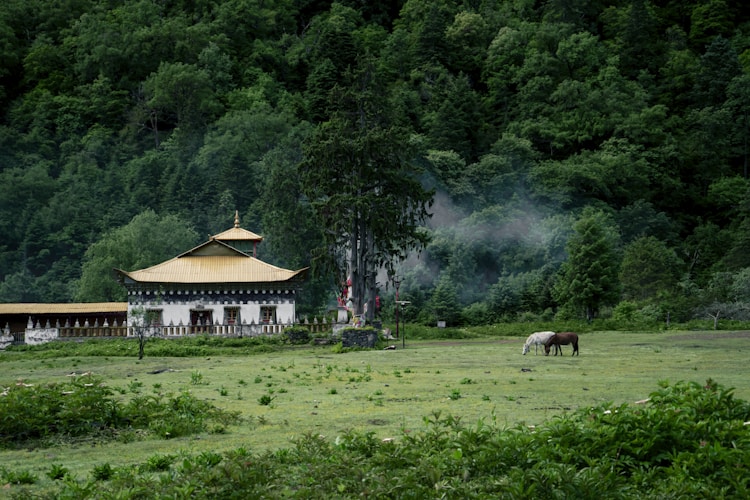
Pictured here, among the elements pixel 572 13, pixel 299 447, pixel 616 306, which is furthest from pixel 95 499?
pixel 572 13

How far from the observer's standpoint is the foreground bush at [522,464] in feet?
33.3

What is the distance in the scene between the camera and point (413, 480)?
10539 mm

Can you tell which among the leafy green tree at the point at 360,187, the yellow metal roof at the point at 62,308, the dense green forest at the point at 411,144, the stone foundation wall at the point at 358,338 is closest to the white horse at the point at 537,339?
the stone foundation wall at the point at 358,338

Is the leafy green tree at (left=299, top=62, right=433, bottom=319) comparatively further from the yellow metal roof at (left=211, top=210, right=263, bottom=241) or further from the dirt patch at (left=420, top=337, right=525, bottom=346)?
the yellow metal roof at (left=211, top=210, right=263, bottom=241)

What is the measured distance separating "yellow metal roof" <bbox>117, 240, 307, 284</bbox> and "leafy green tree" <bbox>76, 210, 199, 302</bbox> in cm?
973

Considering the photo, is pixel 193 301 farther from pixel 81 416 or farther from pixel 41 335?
pixel 81 416

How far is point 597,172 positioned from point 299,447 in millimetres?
73380

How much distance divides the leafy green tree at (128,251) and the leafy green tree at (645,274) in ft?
103

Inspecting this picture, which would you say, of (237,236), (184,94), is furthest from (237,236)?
(184,94)

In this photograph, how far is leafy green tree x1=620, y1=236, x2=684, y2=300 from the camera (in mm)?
61812

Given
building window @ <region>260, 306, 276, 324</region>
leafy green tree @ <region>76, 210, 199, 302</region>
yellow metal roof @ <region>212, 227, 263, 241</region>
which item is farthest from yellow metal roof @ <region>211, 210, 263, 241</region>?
leafy green tree @ <region>76, 210, 199, 302</region>

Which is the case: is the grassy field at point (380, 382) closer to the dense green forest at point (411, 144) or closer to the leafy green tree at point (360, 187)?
the leafy green tree at point (360, 187)

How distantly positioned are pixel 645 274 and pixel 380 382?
1671 inches

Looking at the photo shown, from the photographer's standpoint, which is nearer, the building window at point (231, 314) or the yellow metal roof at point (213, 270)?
the yellow metal roof at point (213, 270)
